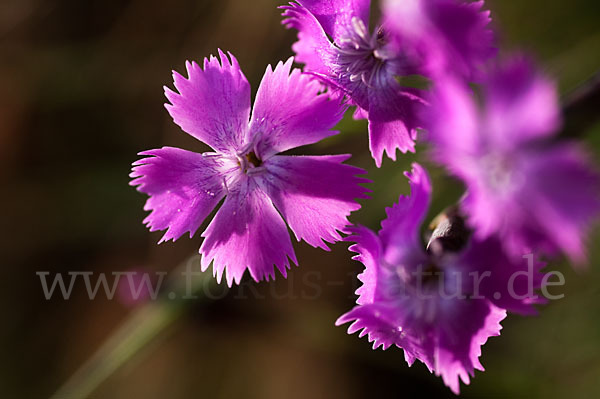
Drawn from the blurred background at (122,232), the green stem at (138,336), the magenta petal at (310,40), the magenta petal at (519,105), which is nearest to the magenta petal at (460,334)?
the magenta petal at (519,105)

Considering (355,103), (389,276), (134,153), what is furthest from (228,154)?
(134,153)

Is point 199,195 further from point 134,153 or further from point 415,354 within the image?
point 134,153

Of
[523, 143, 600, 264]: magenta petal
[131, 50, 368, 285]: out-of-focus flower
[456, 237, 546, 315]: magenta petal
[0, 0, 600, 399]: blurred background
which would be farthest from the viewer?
[0, 0, 600, 399]: blurred background

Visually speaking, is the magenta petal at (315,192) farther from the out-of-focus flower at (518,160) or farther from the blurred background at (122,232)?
the blurred background at (122,232)

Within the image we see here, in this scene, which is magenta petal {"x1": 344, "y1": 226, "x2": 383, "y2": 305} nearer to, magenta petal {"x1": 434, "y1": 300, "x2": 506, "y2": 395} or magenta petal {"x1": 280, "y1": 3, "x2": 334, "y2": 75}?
magenta petal {"x1": 434, "y1": 300, "x2": 506, "y2": 395}

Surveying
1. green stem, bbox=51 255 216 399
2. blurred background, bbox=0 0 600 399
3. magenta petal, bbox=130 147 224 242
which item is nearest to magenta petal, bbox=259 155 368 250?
magenta petal, bbox=130 147 224 242

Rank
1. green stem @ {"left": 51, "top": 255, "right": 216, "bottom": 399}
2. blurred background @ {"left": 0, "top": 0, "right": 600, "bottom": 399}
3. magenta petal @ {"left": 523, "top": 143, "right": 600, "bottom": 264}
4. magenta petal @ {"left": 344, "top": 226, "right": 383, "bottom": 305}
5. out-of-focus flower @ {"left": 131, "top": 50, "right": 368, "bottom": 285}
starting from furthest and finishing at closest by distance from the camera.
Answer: blurred background @ {"left": 0, "top": 0, "right": 600, "bottom": 399}
green stem @ {"left": 51, "top": 255, "right": 216, "bottom": 399}
out-of-focus flower @ {"left": 131, "top": 50, "right": 368, "bottom": 285}
magenta petal @ {"left": 344, "top": 226, "right": 383, "bottom": 305}
magenta petal @ {"left": 523, "top": 143, "right": 600, "bottom": 264}

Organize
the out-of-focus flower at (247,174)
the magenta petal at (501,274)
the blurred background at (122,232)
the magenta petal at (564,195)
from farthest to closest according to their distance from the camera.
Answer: the blurred background at (122,232) < the out-of-focus flower at (247,174) < the magenta petal at (501,274) < the magenta petal at (564,195)
